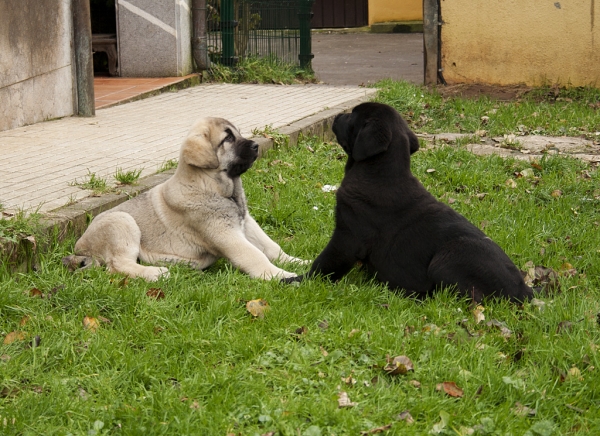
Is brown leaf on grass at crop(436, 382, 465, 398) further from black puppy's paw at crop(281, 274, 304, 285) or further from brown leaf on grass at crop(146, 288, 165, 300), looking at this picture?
brown leaf on grass at crop(146, 288, 165, 300)

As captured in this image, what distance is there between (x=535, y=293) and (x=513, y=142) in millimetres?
4903

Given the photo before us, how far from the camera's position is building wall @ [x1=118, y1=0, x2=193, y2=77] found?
523 inches

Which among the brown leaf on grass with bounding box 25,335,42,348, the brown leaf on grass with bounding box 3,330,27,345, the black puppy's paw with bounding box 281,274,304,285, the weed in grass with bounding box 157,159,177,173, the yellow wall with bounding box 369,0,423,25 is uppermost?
the yellow wall with bounding box 369,0,423,25

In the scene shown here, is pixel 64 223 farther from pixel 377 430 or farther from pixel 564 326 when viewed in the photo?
pixel 564 326

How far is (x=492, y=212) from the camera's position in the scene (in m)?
7.03

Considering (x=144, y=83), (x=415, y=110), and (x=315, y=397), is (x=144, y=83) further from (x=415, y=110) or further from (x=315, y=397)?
(x=315, y=397)

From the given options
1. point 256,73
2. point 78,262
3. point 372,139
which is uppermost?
point 256,73

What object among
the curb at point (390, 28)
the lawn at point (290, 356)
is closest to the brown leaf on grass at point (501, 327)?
the lawn at point (290, 356)

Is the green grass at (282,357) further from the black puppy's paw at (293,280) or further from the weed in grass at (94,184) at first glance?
the weed in grass at (94,184)

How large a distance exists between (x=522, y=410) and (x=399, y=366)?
2.09 ft

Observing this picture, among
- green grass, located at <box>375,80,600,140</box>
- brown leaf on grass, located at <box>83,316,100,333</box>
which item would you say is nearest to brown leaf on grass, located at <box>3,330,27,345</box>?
brown leaf on grass, located at <box>83,316,100,333</box>

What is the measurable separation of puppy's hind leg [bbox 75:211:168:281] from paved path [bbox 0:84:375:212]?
0.50 m

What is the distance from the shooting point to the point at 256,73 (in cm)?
1418

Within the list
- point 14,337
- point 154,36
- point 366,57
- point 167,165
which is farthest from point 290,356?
point 366,57
